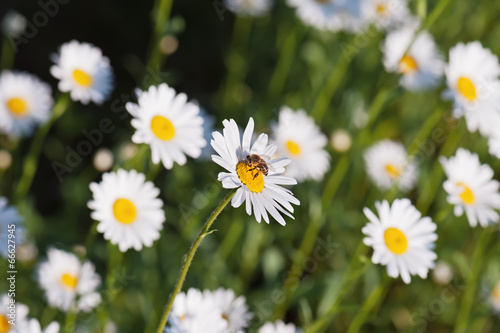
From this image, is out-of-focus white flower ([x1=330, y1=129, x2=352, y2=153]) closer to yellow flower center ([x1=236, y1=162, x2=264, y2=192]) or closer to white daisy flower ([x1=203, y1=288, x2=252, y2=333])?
white daisy flower ([x1=203, y1=288, x2=252, y2=333])

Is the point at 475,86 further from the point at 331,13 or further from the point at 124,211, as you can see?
the point at 124,211

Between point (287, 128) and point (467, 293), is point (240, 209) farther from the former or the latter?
point (467, 293)

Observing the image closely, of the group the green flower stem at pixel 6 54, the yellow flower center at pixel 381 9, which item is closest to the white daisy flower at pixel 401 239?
the yellow flower center at pixel 381 9

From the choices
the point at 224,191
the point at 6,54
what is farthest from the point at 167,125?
the point at 6,54

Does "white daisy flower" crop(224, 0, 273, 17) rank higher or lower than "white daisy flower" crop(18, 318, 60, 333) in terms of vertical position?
higher

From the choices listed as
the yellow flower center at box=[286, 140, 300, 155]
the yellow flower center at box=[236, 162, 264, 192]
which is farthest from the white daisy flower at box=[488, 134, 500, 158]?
the yellow flower center at box=[236, 162, 264, 192]

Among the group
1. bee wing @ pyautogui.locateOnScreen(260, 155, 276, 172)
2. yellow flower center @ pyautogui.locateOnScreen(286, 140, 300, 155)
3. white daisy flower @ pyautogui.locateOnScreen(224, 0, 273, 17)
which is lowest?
bee wing @ pyautogui.locateOnScreen(260, 155, 276, 172)

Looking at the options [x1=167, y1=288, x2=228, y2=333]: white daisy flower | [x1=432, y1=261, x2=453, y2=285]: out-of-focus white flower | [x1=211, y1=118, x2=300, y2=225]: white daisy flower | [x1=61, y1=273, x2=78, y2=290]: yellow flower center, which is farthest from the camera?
[x1=432, y1=261, x2=453, y2=285]: out-of-focus white flower

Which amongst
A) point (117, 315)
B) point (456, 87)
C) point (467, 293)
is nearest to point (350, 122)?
point (456, 87)

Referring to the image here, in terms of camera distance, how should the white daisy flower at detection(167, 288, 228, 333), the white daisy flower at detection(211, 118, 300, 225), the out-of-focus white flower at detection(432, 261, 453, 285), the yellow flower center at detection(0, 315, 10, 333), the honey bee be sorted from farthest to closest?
the out-of-focus white flower at detection(432, 261, 453, 285) → the yellow flower center at detection(0, 315, 10, 333) → the white daisy flower at detection(167, 288, 228, 333) → the honey bee → the white daisy flower at detection(211, 118, 300, 225)
